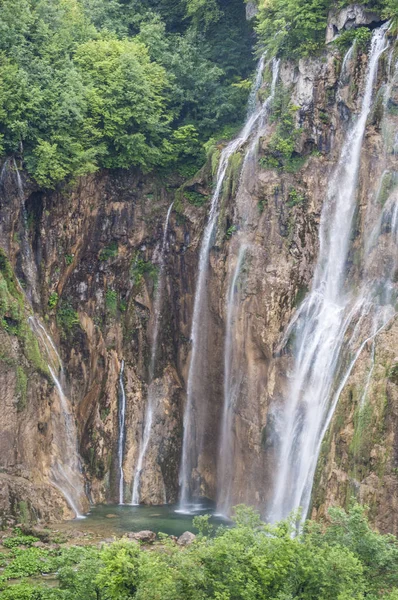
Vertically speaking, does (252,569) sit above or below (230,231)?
below

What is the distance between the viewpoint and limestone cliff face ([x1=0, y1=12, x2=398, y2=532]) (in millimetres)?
26688

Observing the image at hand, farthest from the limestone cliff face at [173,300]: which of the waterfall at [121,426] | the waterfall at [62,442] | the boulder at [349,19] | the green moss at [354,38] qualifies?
the boulder at [349,19]

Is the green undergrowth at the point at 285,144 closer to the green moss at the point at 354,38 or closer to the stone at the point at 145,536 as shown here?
the green moss at the point at 354,38

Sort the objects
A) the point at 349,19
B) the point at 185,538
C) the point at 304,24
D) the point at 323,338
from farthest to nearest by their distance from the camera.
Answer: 1. the point at 304,24
2. the point at 349,19
3. the point at 323,338
4. the point at 185,538

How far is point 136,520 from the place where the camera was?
27188 millimetres

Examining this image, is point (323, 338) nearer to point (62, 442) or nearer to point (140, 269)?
point (62, 442)

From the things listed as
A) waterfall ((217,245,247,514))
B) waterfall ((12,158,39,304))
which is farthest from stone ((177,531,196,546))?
waterfall ((12,158,39,304))

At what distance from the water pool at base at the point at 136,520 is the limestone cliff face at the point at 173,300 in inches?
39.7

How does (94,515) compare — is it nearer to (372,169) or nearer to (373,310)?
(373,310)

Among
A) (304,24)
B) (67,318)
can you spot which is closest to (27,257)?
(67,318)

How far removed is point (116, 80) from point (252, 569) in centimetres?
2446

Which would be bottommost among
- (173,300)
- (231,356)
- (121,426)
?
(121,426)

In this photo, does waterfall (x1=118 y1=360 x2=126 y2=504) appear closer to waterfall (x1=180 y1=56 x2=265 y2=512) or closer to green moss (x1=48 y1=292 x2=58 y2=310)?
waterfall (x1=180 y1=56 x2=265 y2=512)

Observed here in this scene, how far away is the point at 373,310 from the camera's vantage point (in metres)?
24.0
